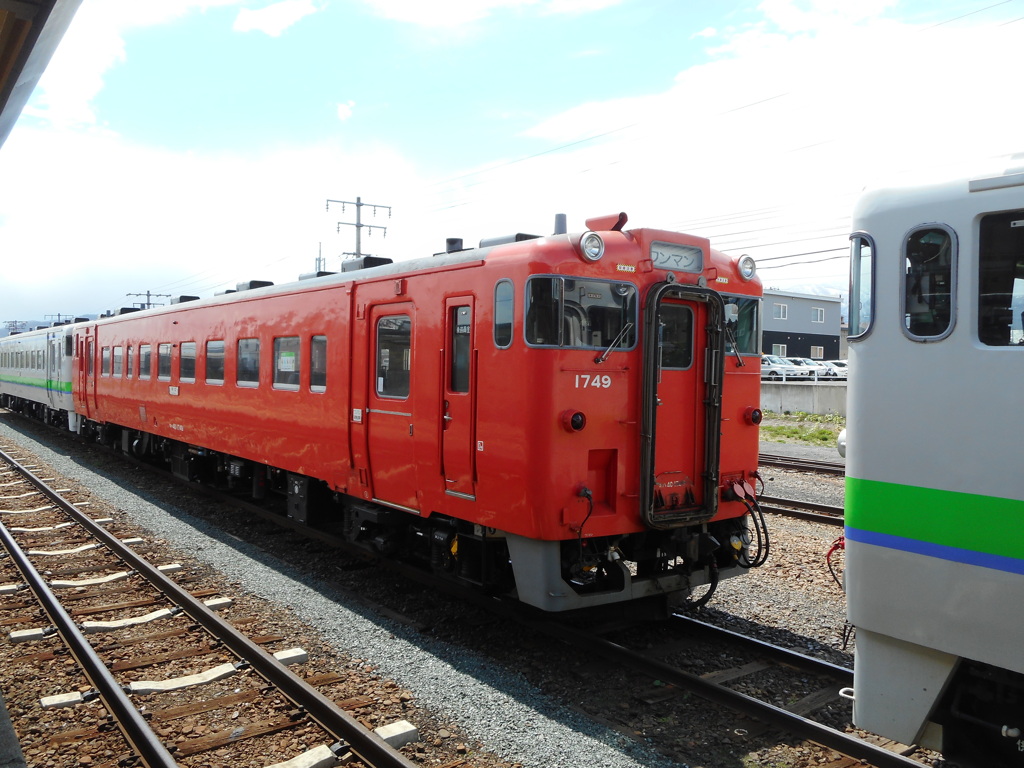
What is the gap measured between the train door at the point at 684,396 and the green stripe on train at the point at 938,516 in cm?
256

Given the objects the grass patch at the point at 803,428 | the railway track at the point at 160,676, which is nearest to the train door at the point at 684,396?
the railway track at the point at 160,676

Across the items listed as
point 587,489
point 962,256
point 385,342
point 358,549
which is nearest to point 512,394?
point 587,489

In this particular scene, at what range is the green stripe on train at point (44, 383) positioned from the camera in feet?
70.5

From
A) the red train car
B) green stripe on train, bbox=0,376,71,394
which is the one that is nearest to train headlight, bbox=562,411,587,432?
the red train car

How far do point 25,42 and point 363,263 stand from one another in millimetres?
5182

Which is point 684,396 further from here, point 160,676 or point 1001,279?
point 160,676

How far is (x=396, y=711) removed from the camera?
5.21 metres

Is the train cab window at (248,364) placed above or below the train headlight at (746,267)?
below

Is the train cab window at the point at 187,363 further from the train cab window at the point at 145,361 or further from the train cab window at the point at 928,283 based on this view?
the train cab window at the point at 928,283

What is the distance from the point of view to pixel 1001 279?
329 cm

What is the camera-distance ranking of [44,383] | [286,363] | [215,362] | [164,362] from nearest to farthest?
[286,363]
[215,362]
[164,362]
[44,383]

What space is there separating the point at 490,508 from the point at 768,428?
19707 mm

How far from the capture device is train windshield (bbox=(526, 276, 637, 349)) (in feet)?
19.0

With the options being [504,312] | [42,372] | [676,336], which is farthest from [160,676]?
[42,372]
